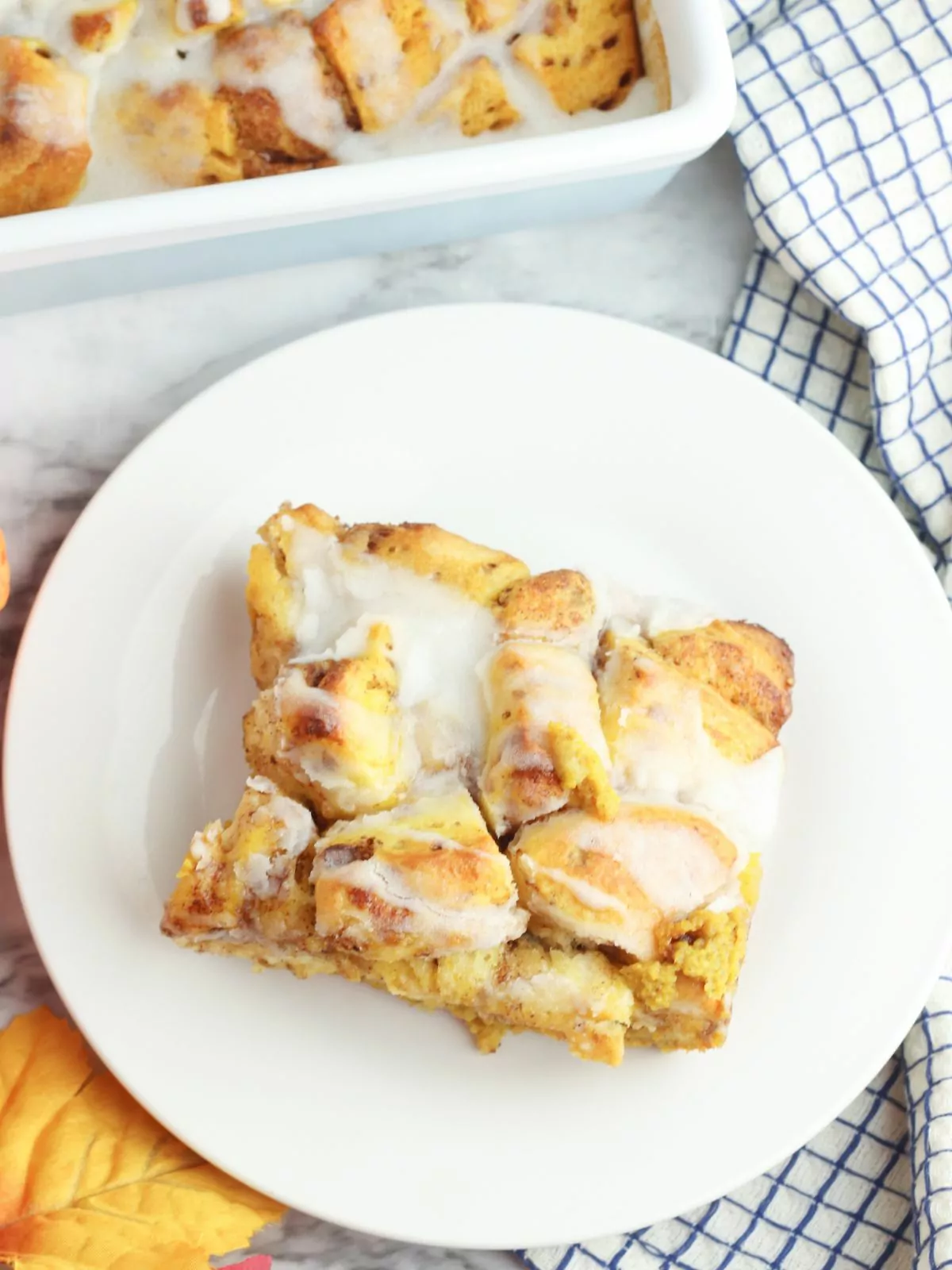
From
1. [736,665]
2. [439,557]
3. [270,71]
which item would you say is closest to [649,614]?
[736,665]

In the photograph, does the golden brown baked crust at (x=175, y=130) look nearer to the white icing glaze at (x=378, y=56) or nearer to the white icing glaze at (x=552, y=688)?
the white icing glaze at (x=378, y=56)

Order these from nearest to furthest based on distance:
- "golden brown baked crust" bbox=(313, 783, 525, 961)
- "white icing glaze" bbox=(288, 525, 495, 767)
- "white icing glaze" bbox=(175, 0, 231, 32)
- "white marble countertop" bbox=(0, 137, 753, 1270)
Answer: "golden brown baked crust" bbox=(313, 783, 525, 961), "white icing glaze" bbox=(288, 525, 495, 767), "white icing glaze" bbox=(175, 0, 231, 32), "white marble countertop" bbox=(0, 137, 753, 1270)

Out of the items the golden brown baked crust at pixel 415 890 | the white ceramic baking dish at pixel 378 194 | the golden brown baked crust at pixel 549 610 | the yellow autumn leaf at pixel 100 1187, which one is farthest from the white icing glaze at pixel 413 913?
the white ceramic baking dish at pixel 378 194

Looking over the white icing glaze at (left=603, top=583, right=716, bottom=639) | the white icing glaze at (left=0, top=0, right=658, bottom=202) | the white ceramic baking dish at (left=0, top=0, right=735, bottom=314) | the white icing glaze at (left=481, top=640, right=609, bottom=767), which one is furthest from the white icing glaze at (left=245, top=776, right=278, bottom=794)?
the white icing glaze at (left=0, top=0, right=658, bottom=202)

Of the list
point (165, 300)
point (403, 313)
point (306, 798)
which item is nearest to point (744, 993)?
point (306, 798)

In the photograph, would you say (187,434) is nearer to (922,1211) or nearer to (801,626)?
(801,626)

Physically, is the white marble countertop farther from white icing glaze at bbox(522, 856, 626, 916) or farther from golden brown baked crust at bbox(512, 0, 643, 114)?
white icing glaze at bbox(522, 856, 626, 916)
